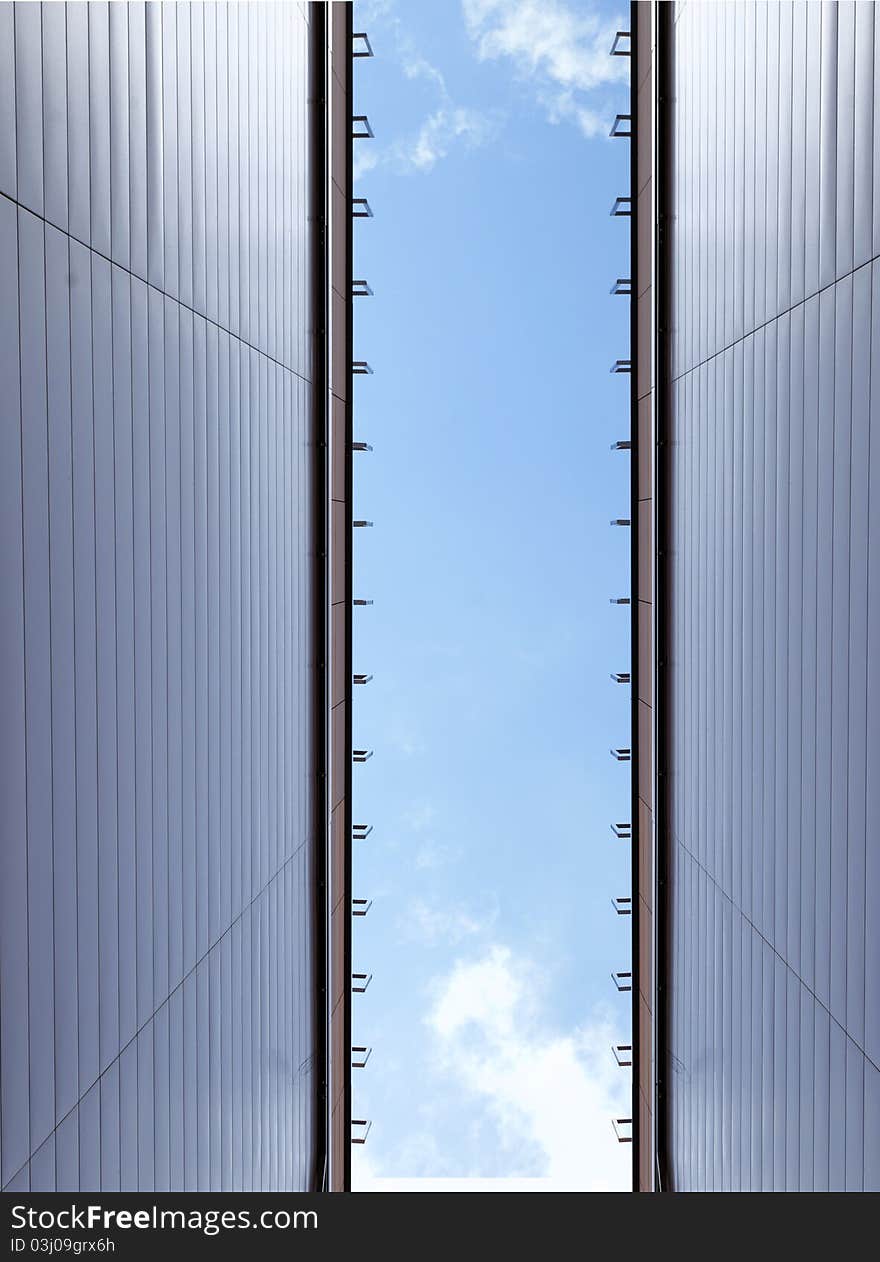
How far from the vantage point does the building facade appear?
6.10m

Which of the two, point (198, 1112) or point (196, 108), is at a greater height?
point (196, 108)

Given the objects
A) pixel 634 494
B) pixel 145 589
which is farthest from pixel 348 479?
pixel 145 589

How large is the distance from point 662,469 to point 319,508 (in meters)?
4.66

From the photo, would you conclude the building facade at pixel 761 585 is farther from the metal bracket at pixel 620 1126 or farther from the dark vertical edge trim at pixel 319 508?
the dark vertical edge trim at pixel 319 508

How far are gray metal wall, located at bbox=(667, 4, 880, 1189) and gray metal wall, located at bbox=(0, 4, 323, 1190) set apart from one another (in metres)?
4.68

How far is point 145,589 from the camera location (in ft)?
21.7

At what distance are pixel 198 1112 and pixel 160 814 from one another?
117 inches

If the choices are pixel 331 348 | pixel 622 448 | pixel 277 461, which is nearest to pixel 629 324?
pixel 622 448

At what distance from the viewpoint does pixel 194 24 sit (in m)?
7.76

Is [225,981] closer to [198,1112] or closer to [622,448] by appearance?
[198,1112]

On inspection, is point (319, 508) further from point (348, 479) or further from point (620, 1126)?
point (620, 1126)

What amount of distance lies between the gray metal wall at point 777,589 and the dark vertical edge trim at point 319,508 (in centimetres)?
467

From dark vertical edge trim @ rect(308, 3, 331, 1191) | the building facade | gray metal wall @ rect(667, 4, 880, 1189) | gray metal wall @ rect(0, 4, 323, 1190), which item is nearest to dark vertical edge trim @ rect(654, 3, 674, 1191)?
the building facade

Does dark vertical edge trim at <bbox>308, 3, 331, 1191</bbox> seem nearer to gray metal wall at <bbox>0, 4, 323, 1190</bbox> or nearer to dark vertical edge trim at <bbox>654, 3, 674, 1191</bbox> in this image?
gray metal wall at <bbox>0, 4, 323, 1190</bbox>
